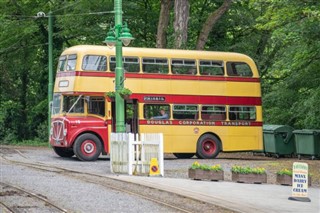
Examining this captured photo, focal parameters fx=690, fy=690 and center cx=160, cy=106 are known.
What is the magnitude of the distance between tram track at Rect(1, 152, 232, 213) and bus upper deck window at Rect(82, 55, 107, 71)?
19.2 feet

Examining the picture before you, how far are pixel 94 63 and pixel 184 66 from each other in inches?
162

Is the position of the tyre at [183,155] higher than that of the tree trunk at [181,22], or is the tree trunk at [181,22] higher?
the tree trunk at [181,22]

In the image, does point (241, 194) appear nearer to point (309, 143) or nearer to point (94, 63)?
point (94, 63)

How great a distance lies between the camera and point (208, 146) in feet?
97.5

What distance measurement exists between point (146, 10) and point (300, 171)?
1042 inches

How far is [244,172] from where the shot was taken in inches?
798

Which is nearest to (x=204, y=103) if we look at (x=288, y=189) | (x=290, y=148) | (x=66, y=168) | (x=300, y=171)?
(x=290, y=148)

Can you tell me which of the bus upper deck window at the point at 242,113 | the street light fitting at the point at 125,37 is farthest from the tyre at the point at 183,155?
the street light fitting at the point at 125,37

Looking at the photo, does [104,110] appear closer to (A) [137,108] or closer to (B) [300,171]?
(A) [137,108]

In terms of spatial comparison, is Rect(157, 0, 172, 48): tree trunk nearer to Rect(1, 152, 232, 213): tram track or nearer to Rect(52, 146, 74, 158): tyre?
Rect(52, 146, 74, 158): tyre

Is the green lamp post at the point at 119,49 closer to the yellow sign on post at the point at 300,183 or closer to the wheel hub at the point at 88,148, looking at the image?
the wheel hub at the point at 88,148

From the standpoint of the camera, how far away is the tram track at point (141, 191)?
14446 millimetres

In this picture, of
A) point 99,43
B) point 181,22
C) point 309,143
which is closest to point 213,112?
point 309,143

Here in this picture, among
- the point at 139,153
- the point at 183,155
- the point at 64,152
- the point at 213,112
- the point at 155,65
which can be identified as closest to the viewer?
the point at 139,153
